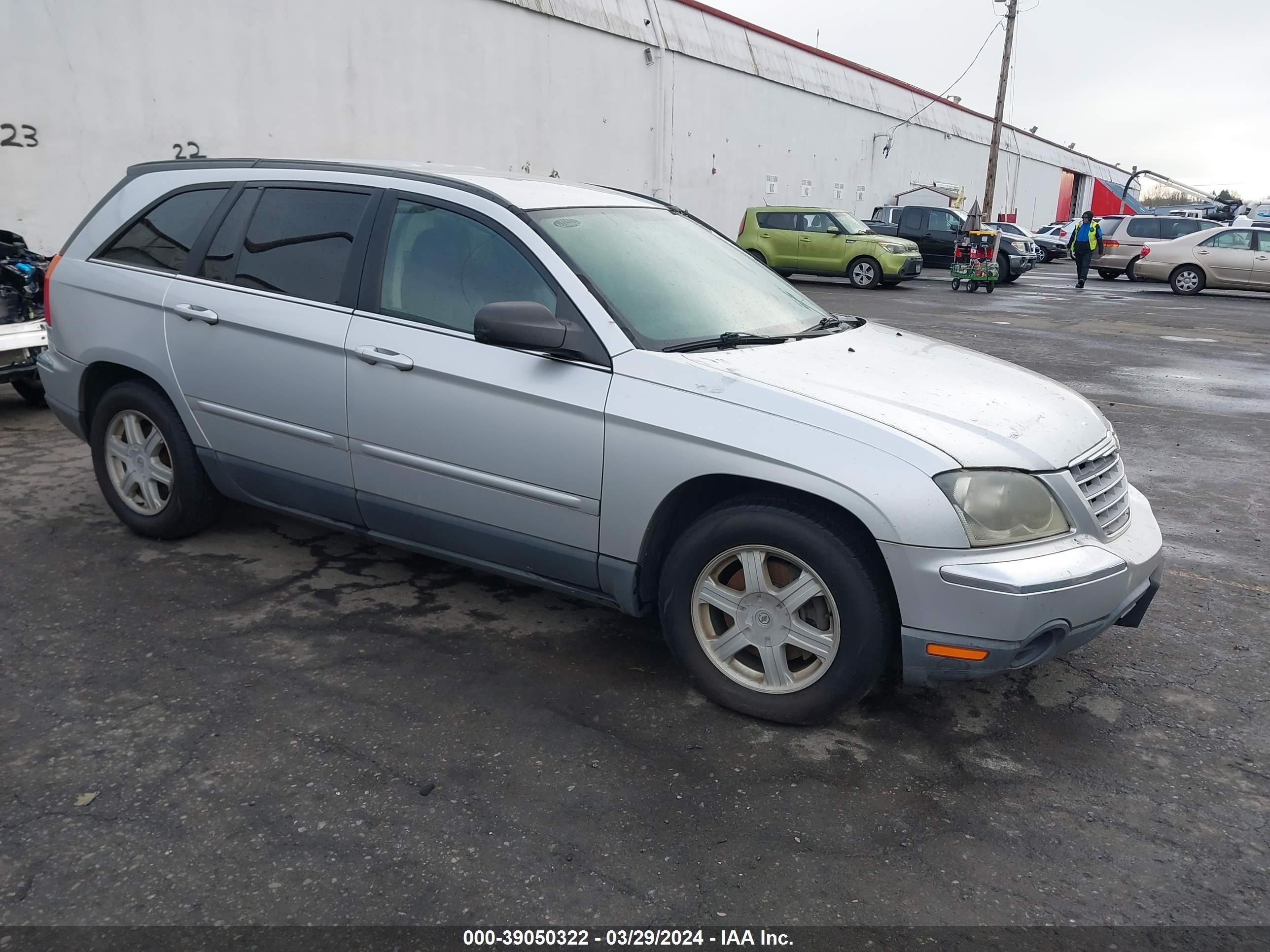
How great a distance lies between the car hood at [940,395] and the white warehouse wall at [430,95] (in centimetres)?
1008

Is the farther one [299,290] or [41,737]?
[299,290]

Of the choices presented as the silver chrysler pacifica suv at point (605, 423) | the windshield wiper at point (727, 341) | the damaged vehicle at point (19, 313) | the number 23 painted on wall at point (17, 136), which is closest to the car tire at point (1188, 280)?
the silver chrysler pacifica suv at point (605, 423)

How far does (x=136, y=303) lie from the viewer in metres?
4.48

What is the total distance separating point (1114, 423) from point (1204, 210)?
4511 cm

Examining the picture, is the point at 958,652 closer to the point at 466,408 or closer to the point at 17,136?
the point at 466,408

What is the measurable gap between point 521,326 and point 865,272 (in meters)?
20.5

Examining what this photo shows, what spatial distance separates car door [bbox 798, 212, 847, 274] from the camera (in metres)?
22.5

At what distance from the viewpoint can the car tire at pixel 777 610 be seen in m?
3.03

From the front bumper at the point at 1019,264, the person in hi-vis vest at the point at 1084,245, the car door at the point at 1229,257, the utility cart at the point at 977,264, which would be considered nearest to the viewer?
the car door at the point at 1229,257

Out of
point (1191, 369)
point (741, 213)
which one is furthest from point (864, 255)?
point (1191, 369)

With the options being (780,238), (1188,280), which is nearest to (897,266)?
(780,238)

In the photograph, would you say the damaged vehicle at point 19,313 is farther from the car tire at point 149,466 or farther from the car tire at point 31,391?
the car tire at point 149,466

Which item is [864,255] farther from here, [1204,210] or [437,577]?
[1204,210]

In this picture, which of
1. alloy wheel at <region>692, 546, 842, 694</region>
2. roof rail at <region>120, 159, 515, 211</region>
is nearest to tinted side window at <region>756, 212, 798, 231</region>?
roof rail at <region>120, 159, 515, 211</region>
